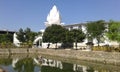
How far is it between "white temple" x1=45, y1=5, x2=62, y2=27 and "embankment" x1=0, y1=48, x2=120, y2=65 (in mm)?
21880

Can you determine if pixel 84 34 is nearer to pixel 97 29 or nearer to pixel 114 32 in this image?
pixel 97 29

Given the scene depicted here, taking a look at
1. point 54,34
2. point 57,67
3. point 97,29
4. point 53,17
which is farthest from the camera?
point 53,17

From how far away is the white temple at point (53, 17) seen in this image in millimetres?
87169

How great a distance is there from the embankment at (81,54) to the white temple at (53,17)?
2188cm

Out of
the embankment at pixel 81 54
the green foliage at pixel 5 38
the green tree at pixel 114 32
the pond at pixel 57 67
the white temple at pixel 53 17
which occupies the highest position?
the white temple at pixel 53 17

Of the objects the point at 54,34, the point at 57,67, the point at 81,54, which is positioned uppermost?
the point at 54,34

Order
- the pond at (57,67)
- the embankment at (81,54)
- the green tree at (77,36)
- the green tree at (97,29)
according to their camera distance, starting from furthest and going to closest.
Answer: the green tree at (77,36), the green tree at (97,29), the embankment at (81,54), the pond at (57,67)

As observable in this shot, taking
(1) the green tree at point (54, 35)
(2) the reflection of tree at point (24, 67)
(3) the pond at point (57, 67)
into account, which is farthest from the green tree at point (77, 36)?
(2) the reflection of tree at point (24, 67)

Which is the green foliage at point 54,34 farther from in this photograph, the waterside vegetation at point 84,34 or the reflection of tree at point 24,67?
the reflection of tree at point 24,67

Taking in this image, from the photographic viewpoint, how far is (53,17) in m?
87.9

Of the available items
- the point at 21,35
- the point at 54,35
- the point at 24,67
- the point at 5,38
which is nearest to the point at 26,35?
the point at 21,35

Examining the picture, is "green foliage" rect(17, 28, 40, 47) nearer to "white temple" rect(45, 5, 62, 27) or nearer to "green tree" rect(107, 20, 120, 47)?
"white temple" rect(45, 5, 62, 27)

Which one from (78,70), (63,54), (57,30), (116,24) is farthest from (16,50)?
(78,70)

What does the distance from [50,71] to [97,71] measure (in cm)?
520
